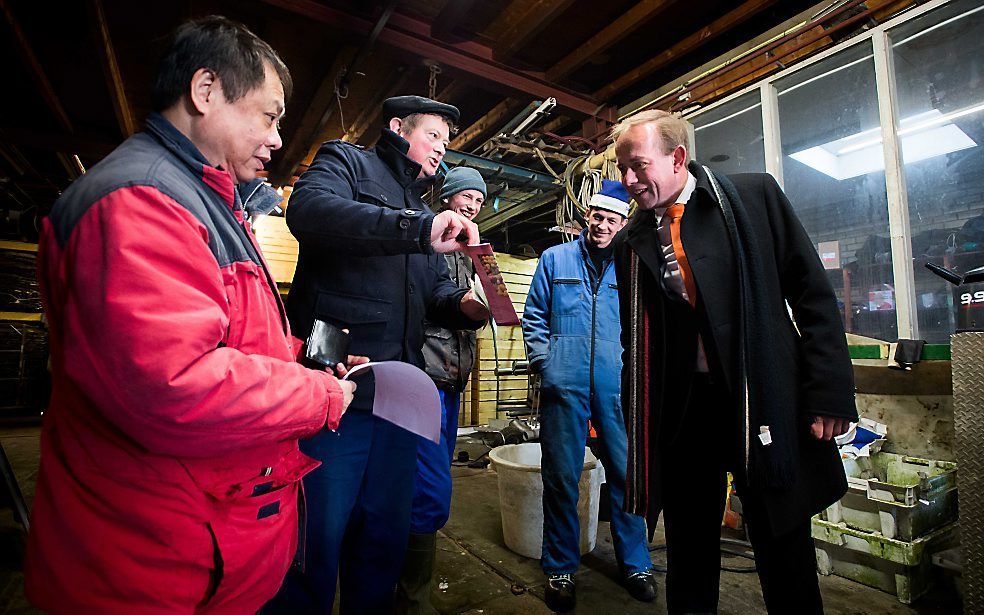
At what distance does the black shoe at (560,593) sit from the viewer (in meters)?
2.17

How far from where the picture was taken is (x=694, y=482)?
1.66 meters

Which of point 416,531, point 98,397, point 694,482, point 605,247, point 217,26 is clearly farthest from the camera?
point 605,247

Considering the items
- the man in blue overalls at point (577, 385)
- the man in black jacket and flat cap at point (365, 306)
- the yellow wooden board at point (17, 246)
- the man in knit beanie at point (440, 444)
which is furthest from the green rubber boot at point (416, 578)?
the yellow wooden board at point (17, 246)

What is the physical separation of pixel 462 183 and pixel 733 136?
2.62 metres

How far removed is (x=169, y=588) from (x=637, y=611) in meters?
2.09

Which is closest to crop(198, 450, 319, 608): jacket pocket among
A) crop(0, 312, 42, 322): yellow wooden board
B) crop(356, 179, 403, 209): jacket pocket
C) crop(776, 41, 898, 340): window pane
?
crop(356, 179, 403, 209): jacket pocket

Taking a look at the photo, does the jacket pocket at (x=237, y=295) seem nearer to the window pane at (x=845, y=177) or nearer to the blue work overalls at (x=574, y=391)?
the blue work overalls at (x=574, y=391)

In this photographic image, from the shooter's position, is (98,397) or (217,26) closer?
(98,397)

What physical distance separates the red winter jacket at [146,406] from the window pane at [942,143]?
3569 mm

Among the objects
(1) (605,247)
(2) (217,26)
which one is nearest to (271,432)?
(2) (217,26)

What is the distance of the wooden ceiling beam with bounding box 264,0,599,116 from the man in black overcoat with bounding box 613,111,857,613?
7.09 feet

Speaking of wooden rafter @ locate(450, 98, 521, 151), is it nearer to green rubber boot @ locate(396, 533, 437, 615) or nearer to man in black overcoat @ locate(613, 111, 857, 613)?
man in black overcoat @ locate(613, 111, 857, 613)

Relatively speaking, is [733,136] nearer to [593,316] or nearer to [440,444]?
[593,316]

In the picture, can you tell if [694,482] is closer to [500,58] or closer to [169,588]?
[169,588]
